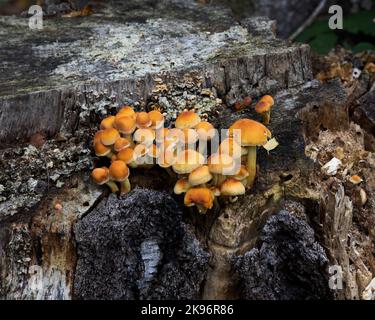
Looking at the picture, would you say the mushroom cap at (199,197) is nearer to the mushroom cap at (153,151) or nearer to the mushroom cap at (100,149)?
the mushroom cap at (153,151)

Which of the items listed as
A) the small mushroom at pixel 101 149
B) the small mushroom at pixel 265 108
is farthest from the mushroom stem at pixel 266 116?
the small mushroom at pixel 101 149

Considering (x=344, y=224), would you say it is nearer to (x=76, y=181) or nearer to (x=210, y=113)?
(x=210, y=113)

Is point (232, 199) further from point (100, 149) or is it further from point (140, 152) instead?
point (100, 149)

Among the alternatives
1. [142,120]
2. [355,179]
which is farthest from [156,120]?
[355,179]

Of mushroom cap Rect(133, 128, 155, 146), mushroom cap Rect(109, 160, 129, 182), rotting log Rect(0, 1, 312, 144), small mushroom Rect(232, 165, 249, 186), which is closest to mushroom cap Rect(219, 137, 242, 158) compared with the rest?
small mushroom Rect(232, 165, 249, 186)

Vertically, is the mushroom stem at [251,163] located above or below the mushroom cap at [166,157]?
below

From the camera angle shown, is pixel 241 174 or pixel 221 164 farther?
pixel 241 174

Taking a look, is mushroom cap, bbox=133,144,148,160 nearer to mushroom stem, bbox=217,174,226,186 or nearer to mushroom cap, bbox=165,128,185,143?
mushroom cap, bbox=165,128,185,143
